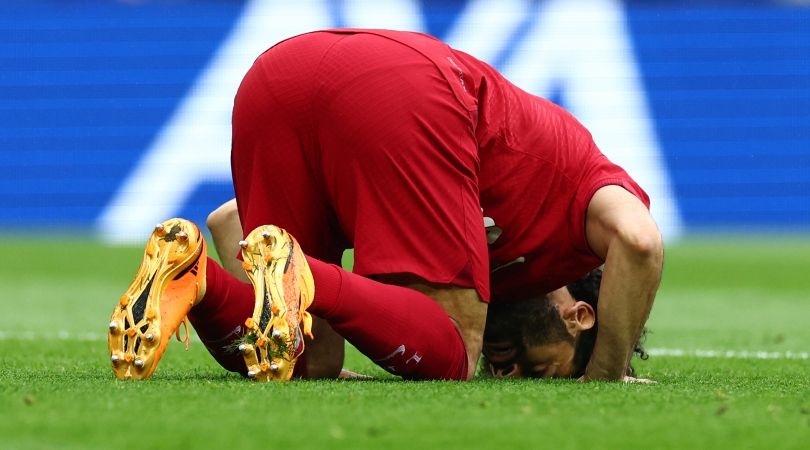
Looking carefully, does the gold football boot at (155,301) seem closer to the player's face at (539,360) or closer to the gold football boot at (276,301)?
the gold football boot at (276,301)

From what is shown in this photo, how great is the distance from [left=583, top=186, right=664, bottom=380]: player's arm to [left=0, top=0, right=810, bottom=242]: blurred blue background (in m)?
7.90

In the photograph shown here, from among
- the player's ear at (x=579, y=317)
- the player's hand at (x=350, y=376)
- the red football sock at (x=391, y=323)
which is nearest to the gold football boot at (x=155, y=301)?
the red football sock at (x=391, y=323)

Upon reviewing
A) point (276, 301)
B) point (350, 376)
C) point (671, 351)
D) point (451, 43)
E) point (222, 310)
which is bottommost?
point (451, 43)

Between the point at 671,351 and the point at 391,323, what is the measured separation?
2013 millimetres

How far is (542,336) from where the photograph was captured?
3.73m

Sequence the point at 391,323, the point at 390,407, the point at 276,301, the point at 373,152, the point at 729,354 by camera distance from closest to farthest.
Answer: the point at 390,407
the point at 276,301
the point at 391,323
the point at 373,152
the point at 729,354

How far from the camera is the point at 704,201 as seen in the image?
1189 cm

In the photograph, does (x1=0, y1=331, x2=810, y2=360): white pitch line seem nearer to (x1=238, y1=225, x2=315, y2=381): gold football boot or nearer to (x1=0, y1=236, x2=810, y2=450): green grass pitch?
(x1=0, y1=236, x2=810, y2=450): green grass pitch

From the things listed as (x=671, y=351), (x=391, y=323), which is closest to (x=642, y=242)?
(x=391, y=323)

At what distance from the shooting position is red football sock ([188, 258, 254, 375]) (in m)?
3.26

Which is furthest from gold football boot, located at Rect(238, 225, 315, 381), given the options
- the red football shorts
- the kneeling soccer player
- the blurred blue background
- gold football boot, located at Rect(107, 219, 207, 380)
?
the blurred blue background

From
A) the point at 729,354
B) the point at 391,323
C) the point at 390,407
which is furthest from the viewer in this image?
the point at 729,354

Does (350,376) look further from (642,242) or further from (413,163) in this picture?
(642,242)

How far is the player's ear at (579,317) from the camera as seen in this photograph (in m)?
3.78
